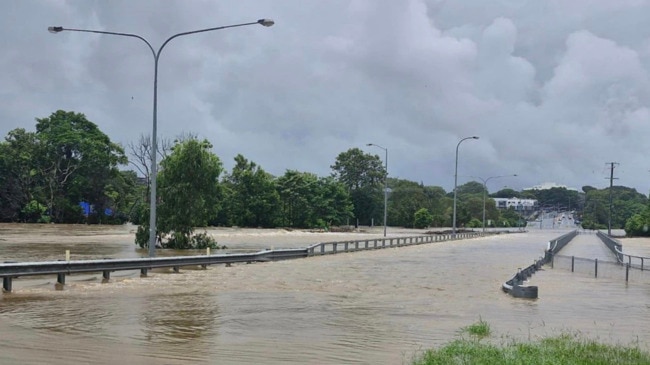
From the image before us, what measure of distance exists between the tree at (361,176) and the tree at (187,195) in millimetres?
100908

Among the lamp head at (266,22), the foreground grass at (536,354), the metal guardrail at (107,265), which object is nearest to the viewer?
the foreground grass at (536,354)

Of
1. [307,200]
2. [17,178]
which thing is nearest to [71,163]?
[17,178]

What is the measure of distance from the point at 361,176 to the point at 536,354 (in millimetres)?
140914

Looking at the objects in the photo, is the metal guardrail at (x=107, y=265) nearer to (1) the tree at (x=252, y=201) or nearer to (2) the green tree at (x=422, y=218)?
(1) the tree at (x=252, y=201)

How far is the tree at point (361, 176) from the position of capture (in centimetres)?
14575

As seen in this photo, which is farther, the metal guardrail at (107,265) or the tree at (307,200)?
the tree at (307,200)

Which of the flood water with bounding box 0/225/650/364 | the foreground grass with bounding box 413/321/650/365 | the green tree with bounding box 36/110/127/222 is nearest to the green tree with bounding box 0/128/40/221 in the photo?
the green tree with bounding box 36/110/127/222

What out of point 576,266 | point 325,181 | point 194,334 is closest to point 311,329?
point 194,334

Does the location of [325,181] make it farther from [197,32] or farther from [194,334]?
[194,334]

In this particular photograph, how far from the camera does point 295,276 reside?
2581 cm

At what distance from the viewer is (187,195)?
44562mm

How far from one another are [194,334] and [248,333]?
93 centimetres

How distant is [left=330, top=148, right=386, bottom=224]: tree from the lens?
146 metres

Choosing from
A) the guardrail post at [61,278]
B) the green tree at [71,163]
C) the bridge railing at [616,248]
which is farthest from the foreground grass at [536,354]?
the green tree at [71,163]
